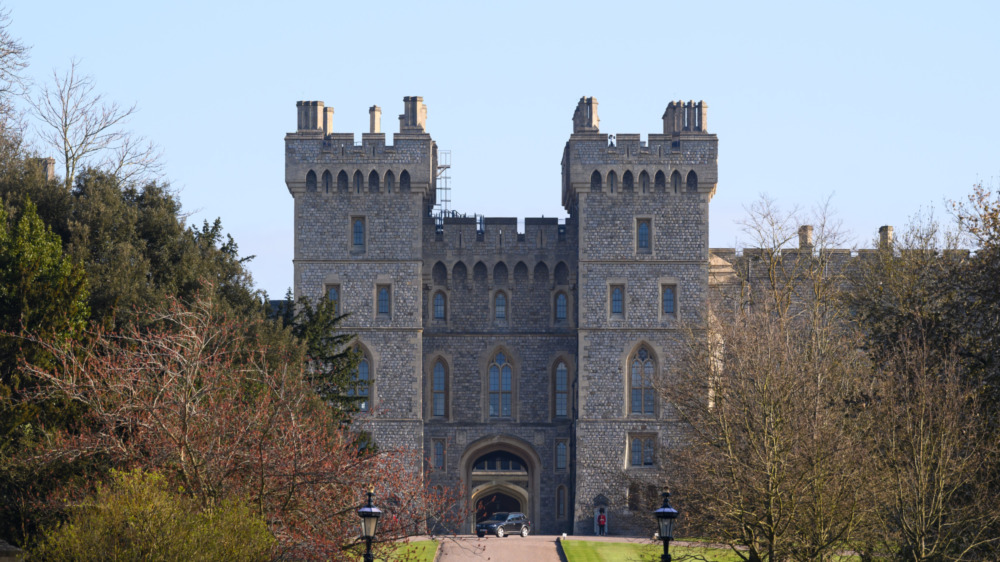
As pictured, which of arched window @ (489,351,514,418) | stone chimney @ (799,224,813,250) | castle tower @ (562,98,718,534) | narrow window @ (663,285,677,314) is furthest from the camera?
stone chimney @ (799,224,813,250)

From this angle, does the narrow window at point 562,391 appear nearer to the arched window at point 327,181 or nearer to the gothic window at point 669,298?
the gothic window at point 669,298

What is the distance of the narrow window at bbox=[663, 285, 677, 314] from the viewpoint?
153ft

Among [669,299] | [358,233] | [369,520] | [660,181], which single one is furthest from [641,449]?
[369,520]

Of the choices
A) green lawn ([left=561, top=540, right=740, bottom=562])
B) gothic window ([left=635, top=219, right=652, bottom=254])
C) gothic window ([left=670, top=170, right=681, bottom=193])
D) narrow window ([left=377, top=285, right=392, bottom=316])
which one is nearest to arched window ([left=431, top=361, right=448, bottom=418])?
narrow window ([left=377, top=285, right=392, bottom=316])

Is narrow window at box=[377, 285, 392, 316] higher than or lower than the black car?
higher

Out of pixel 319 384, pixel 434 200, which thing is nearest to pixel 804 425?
pixel 319 384

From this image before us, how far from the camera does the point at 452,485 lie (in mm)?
48188

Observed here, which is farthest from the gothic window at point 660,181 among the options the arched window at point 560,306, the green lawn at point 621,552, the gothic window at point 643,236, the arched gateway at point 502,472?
the green lawn at point 621,552

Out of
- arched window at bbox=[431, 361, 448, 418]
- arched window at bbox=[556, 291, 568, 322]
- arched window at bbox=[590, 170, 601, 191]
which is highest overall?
arched window at bbox=[590, 170, 601, 191]

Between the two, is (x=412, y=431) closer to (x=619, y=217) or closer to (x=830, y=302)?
(x=619, y=217)

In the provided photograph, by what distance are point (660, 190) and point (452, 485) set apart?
12.7m

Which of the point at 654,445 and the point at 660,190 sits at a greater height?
the point at 660,190

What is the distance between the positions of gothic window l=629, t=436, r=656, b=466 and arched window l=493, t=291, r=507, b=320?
6.75 meters

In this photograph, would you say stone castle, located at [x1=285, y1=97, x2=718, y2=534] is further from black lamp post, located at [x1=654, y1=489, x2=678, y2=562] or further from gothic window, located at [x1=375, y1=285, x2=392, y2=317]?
black lamp post, located at [x1=654, y1=489, x2=678, y2=562]
